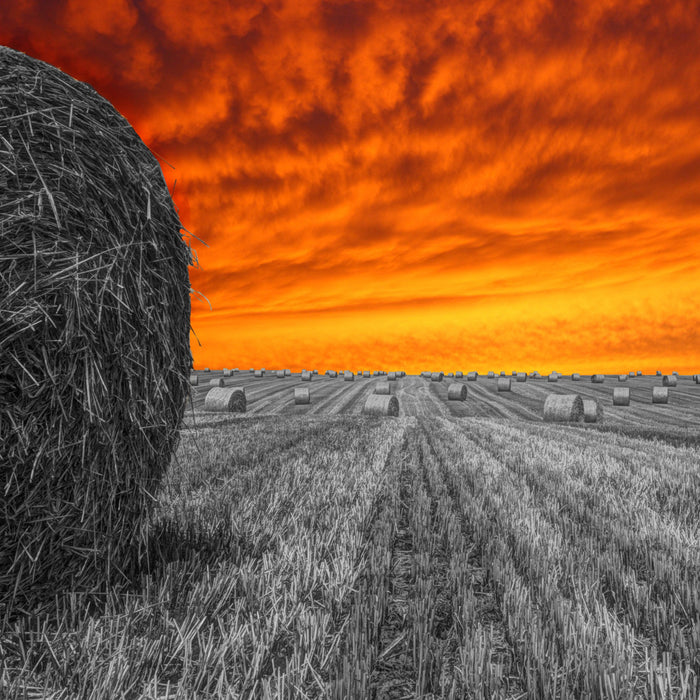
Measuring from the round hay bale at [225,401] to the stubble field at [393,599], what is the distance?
16593 mm

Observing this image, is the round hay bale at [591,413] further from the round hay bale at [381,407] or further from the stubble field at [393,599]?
the stubble field at [393,599]

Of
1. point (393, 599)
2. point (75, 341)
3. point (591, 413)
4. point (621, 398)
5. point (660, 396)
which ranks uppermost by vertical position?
point (75, 341)

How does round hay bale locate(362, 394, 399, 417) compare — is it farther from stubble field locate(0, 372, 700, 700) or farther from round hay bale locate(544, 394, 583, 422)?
stubble field locate(0, 372, 700, 700)

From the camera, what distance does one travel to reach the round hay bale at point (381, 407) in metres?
23.6

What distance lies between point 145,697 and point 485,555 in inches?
114

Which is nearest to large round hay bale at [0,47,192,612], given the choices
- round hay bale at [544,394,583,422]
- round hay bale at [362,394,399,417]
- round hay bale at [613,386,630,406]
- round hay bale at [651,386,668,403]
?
round hay bale at [362,394,399,417]

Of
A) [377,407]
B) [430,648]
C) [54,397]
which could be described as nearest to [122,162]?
[54,397]

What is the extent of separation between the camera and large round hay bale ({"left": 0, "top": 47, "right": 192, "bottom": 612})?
282cm

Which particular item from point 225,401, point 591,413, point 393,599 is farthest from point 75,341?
point 591,413

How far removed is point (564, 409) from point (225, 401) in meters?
15.5

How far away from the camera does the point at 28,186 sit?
116 inches

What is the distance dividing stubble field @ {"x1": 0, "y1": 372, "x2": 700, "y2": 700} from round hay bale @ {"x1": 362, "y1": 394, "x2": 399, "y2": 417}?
16173mm

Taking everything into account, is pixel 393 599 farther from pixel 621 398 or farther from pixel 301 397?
pixel 621 398

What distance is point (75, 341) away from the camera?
2.95m
